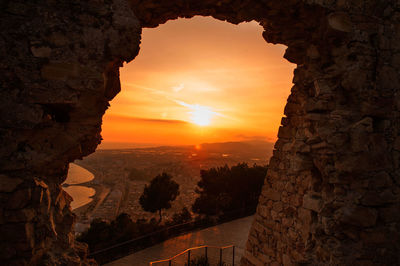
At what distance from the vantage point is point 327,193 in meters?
3.41

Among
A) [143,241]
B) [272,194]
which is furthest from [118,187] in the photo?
[272,194]

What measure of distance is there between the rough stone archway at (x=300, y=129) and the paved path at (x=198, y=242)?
262 inches

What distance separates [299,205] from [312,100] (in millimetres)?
1779

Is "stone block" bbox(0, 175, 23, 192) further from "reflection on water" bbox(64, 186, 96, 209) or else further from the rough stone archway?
"reflection on water" bbox(64, 186, 96, 209)

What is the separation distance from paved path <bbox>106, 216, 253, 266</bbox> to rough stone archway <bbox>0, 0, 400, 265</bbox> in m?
6.66

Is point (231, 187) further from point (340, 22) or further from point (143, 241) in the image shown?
point (340, 22)

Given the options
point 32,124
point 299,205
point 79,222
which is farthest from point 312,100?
point 79,222

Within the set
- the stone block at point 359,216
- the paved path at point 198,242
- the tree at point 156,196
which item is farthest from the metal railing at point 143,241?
the stone block at point 359,216

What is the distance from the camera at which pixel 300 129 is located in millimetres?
4102

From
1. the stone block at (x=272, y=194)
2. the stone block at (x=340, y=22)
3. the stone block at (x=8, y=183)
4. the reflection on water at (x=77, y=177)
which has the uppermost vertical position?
the stone block at (x=340, y=22)

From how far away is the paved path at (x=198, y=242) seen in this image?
941cm

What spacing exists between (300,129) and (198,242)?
8.91m

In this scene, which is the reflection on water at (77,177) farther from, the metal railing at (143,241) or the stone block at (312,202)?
the stone block at (312,202)

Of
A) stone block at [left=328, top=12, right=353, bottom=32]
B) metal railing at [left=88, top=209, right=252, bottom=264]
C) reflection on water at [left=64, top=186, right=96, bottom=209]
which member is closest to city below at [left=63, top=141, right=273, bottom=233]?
reflection on water at [left=64, top=186, right=96, bottom=209]
